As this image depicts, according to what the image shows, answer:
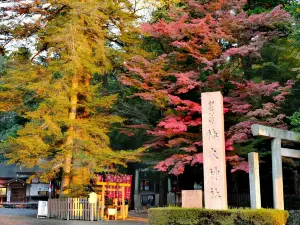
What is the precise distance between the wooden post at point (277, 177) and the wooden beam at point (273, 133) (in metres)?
0.25

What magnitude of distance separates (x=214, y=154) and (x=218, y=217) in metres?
1.72

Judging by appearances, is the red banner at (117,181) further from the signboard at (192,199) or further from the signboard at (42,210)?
the signboard at (192,199)

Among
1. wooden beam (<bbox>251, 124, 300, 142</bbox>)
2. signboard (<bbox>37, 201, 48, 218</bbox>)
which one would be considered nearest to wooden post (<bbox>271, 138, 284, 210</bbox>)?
wooden beam (<bbox>251, 124, 300, 142</bbox>)

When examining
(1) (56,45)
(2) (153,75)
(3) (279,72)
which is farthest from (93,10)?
(3) (279,72)

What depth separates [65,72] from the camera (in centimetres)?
1584

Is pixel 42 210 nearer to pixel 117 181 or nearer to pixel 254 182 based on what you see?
pixel 117 181

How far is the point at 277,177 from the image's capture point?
42.5 ft

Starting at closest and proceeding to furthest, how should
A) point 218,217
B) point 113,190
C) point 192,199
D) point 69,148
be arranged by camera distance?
point 218,217
point 192,199
point 69,148
point 113,190

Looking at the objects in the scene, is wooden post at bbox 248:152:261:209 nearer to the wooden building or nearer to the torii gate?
the torii gate

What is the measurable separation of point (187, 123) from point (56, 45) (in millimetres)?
6799

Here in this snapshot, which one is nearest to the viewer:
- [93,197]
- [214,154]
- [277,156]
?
[214,154]

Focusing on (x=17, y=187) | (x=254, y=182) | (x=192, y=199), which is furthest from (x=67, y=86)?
(x=17, y=187)

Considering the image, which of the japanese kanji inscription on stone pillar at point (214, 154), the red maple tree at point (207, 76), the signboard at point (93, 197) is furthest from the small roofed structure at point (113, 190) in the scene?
the japanese kanji inscription on stone pillar at point (214, 154)

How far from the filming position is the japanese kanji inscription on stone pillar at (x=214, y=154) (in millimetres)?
10133
